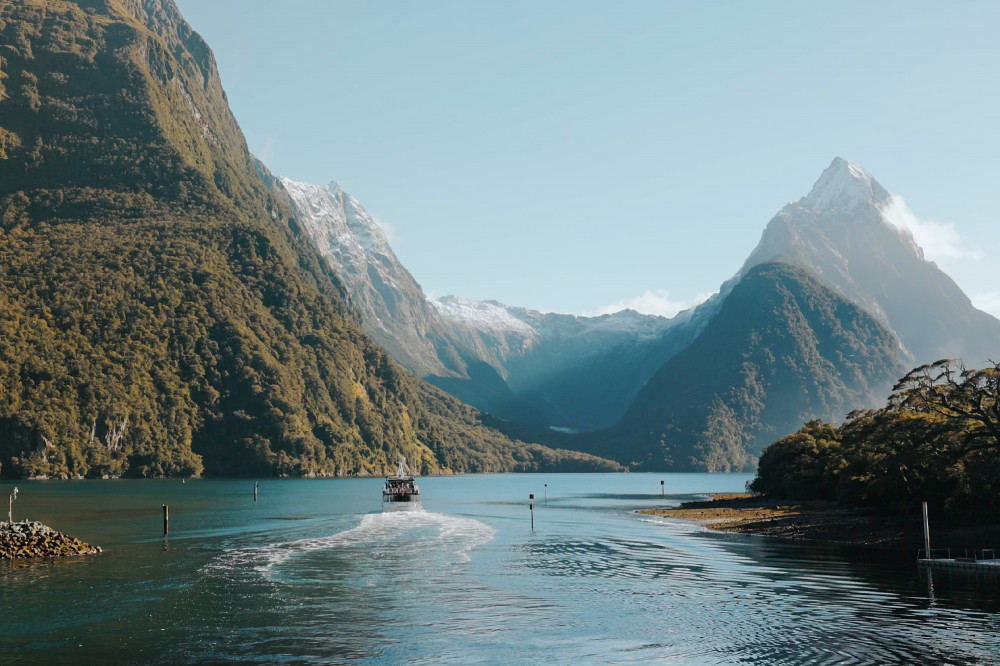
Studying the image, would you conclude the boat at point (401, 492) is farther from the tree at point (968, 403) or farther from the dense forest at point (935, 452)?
the tree at point (968, 403)

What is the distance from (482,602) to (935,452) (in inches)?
2485

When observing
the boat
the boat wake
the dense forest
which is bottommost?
the boat wake

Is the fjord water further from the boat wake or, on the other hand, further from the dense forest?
the dense forest

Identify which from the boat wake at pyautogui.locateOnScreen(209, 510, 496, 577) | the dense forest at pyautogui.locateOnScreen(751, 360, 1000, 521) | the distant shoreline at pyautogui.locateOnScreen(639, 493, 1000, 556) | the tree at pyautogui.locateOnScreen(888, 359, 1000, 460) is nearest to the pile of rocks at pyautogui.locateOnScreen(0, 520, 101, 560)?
the boat wake at pyautogui.locateOnScreen(209, 510, 496, 577)

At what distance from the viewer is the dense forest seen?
94062mm

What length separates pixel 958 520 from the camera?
96.4 metres

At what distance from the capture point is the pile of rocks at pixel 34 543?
7938cm

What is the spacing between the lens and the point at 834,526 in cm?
10950

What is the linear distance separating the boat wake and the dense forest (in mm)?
49779

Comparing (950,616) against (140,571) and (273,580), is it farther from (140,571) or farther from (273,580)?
(140,571)

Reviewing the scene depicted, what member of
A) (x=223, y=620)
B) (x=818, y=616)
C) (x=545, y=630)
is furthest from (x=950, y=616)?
(x=223, y=620)

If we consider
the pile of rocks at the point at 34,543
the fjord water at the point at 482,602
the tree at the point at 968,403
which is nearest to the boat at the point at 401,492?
the fjord water at the point at 482,602

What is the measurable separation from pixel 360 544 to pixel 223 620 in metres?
46.6

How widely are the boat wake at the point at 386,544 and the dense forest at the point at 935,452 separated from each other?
49.8 m
